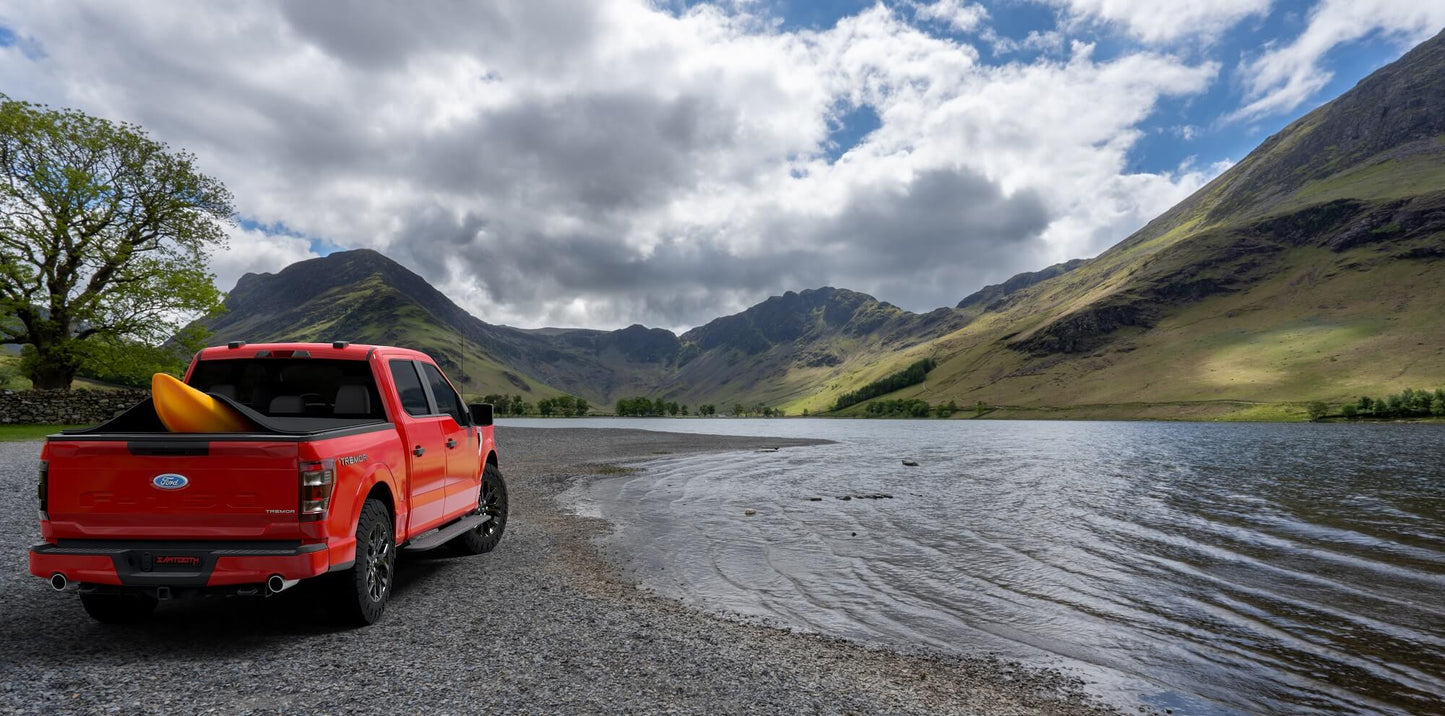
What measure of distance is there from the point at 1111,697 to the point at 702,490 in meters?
22.8

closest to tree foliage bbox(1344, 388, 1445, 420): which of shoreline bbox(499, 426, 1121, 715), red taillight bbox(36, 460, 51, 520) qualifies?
shoreline bbox(499, 426, 1121, 715)

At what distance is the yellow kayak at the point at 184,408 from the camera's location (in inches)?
286

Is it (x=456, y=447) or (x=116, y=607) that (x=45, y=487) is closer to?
(x=116, y=607)

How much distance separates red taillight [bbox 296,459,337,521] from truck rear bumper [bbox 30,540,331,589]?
1.27 feet

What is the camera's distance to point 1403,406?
4663 inches

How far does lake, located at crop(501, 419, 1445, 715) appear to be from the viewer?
29.1ft

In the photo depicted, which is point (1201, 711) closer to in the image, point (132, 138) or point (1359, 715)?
point (1359, 715)

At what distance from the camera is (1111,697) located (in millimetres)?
7820

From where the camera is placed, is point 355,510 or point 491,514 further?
point 491,514

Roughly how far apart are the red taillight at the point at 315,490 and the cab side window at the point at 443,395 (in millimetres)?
3977

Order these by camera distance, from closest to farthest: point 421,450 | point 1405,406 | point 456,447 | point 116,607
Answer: point 116,607 < point 421,450 < point 456,447 < point 1405,406

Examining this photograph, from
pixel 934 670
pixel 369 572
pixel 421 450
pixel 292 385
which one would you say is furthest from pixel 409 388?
pixel 934 670

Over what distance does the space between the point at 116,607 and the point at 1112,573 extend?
17.9 m

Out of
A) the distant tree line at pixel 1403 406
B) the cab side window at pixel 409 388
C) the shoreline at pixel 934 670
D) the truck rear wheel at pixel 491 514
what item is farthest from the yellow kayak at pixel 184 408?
the distant tree line at pixel 1403 406
